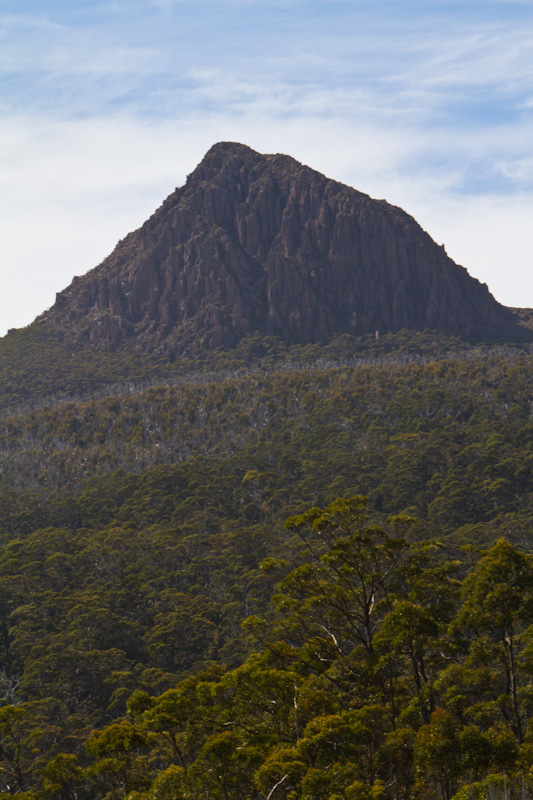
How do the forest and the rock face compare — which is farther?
the rock face

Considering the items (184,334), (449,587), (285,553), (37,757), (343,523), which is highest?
(184,334)

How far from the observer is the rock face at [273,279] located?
168000 mm

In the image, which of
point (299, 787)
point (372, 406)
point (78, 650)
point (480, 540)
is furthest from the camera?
point (372, 406)

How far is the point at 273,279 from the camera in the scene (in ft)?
562

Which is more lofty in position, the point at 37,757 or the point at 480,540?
the point at 480,540

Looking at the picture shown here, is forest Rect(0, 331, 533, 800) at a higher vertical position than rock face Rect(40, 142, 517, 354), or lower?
lower

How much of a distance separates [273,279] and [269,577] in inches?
4835

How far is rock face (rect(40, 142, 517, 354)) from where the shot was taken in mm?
168000

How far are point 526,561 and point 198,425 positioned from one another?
284 feet

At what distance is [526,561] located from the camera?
19344mm

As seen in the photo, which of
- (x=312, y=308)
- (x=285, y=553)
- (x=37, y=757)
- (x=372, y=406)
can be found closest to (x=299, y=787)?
(x=37, y=757)

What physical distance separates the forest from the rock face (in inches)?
383

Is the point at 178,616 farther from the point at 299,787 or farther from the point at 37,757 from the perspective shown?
the point at 299,787

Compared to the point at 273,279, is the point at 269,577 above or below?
below
